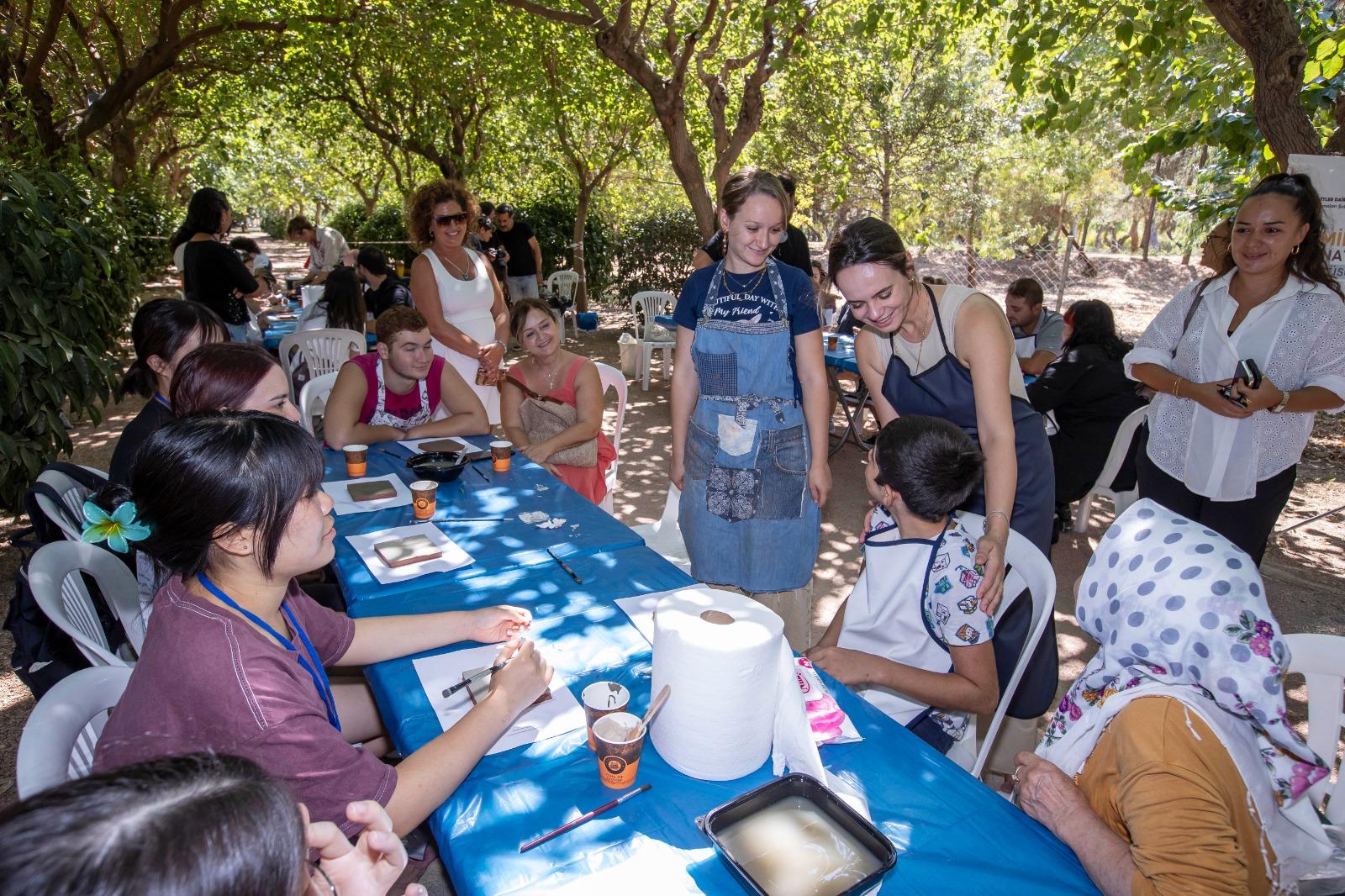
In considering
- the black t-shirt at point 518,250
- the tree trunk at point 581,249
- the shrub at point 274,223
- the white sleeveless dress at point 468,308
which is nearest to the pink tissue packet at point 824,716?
the white sleeveless dress at point 468,308

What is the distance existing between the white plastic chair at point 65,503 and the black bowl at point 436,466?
39.7 inches

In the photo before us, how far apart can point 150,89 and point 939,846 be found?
15.1m

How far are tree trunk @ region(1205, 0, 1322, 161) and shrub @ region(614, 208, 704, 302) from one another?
8336 mm

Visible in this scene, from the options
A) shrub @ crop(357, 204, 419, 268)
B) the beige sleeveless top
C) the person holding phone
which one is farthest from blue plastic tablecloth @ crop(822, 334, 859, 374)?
shrub @ crop(357, 204, 419, 268)

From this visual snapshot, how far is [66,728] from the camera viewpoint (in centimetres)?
136

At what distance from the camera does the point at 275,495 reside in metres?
1.37

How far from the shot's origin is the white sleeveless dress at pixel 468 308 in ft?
14.1

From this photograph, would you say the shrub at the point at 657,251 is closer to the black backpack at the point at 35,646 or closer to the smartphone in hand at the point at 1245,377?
the smartphone in hand at the point at 1245,377

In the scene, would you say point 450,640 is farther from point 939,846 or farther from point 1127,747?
point 1127,747

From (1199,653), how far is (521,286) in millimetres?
9567

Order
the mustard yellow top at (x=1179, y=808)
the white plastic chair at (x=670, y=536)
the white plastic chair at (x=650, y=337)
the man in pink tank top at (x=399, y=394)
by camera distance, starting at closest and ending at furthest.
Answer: the mustard yellow top at (x=1179, y=808)
the white plastic chair at (x=670, y=536)
the man in pink tank top at (x=399, y=394)
the white plastic chair at (x=650, y=337)

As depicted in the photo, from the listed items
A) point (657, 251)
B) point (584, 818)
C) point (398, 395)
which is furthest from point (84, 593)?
point (657, 251)

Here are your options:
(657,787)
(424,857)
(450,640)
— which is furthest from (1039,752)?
(424,857)

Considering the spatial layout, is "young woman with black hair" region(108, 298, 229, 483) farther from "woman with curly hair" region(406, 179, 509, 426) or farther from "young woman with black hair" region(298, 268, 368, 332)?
"young woman with black hair" region(298, 268, 368, 332)
